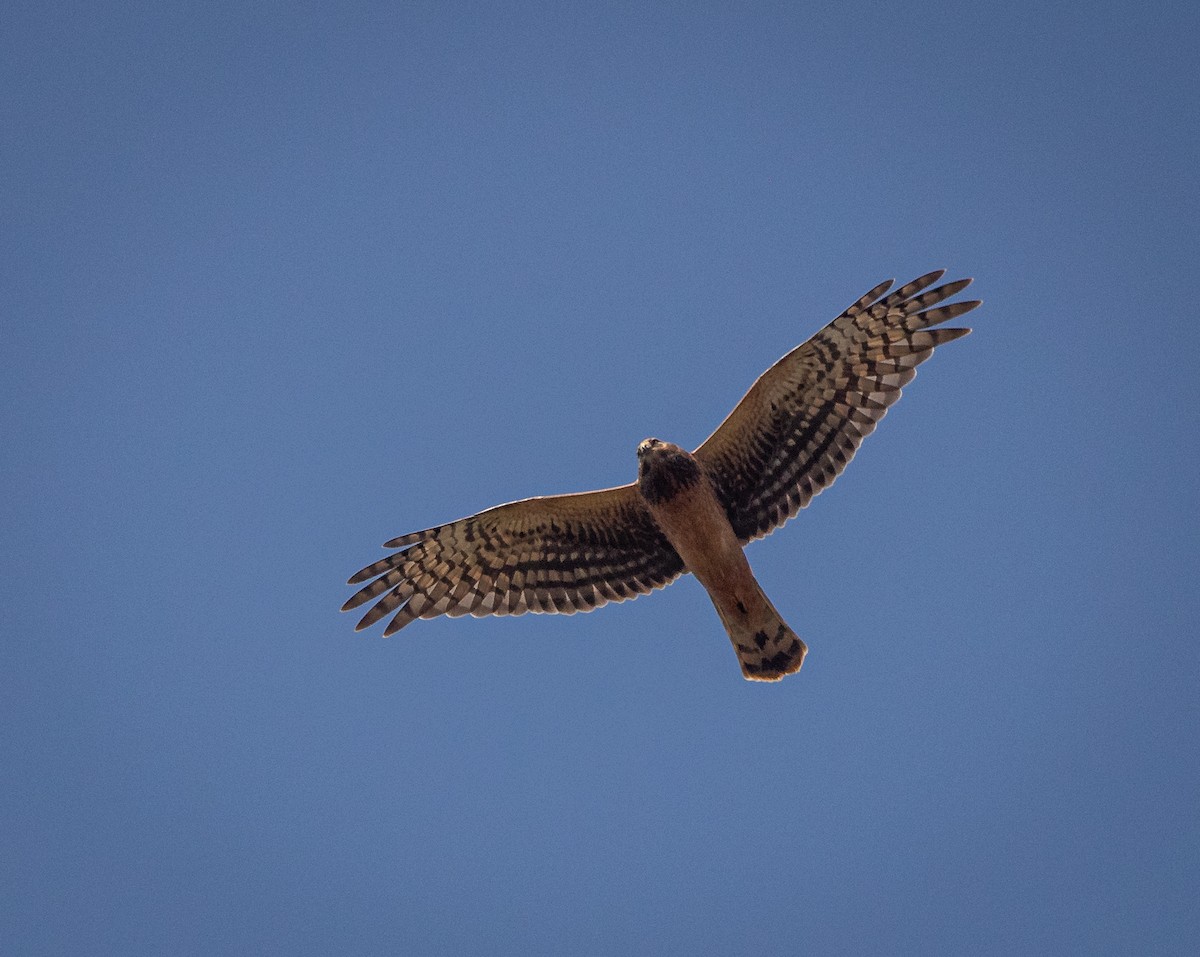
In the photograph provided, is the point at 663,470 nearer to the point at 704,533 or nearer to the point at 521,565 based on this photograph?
the point at 704,533

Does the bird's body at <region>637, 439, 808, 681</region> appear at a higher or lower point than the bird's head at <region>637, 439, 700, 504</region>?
lower

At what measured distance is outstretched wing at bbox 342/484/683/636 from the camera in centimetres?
1151

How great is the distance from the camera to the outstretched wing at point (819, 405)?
10875 millimetres

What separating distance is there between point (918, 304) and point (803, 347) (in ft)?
3.66

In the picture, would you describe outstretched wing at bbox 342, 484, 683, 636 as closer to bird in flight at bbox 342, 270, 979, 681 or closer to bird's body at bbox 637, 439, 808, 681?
bird in flight at bbox 342, 270, 979, 681

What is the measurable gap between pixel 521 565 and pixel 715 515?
85.4 inches

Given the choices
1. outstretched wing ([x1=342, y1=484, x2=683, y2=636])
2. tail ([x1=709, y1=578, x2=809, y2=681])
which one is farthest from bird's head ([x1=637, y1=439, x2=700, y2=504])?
tail ([x1=709, y1=578, x2=809, y2=681])

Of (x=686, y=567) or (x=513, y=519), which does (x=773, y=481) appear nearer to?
(x=686, y=567)

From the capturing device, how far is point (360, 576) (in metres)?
11.7

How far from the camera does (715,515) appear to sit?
422 inches

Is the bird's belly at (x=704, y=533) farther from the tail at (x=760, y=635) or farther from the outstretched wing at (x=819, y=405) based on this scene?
the outstretched wing at (x=819, y=405)

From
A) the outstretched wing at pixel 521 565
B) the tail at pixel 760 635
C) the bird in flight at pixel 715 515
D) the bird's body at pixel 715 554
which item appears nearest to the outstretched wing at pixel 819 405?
the bird in flight at pixel 715 515

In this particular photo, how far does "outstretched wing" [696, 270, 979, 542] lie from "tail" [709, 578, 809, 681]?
619 millimetres

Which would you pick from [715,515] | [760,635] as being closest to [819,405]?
[715,515]
